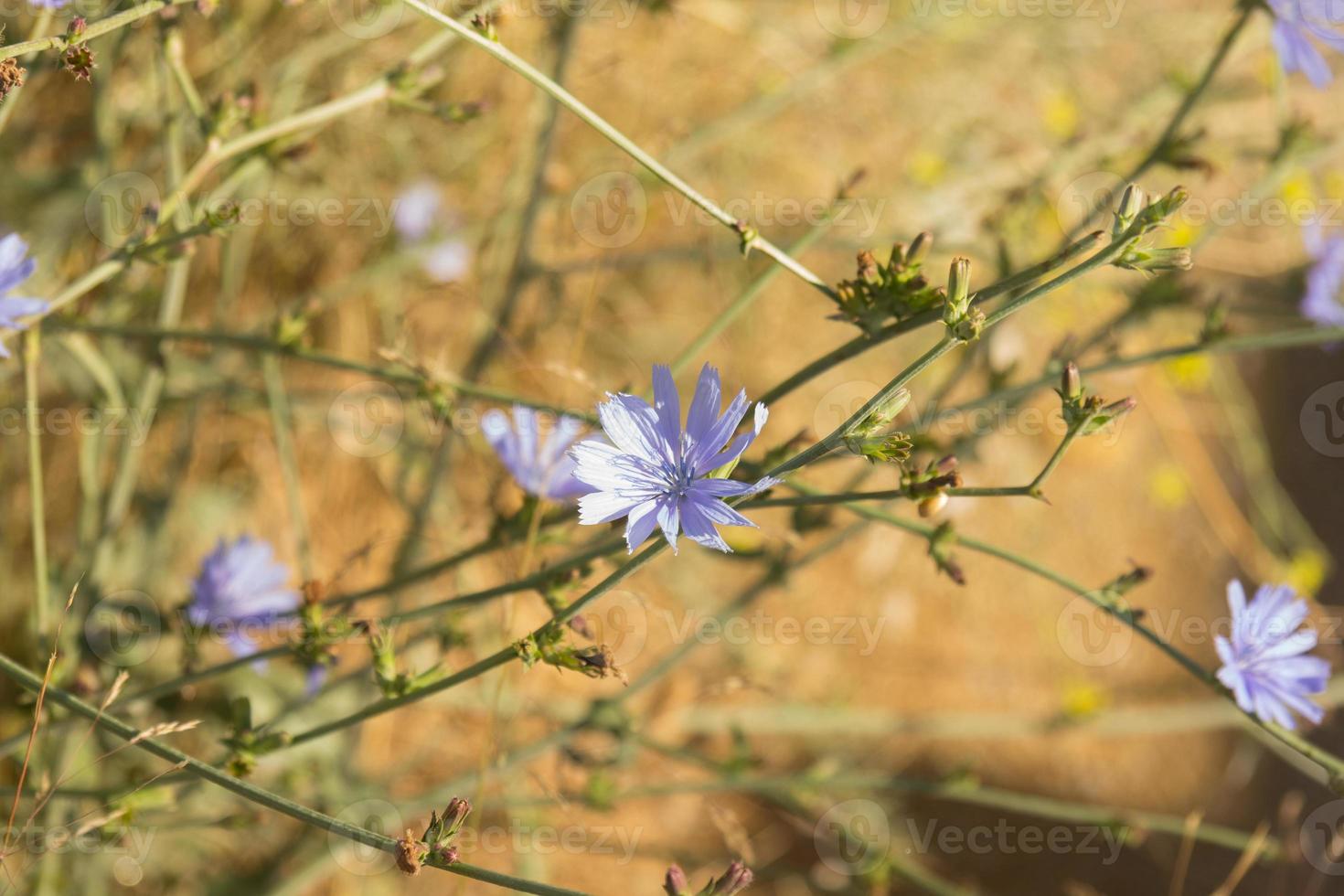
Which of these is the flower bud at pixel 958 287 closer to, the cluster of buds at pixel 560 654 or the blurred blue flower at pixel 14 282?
the cluster of buds at pixel 560 654

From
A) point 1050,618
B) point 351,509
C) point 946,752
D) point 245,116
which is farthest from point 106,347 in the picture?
point 1050,618

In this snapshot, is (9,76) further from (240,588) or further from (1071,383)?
(1071,383)

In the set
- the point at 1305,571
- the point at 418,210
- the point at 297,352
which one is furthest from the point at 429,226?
the point at 1305,571

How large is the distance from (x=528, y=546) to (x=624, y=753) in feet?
3.26

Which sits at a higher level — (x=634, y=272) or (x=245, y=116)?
(x=245, y=116)

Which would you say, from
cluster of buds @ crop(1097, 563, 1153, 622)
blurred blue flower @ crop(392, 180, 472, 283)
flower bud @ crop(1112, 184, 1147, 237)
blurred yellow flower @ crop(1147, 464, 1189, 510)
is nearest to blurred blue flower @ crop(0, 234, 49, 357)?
flower bud @ crop(1112, 184, 1147, 237)

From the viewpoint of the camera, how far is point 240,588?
2.40 m

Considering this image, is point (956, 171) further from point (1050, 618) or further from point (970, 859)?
point (970, 859)

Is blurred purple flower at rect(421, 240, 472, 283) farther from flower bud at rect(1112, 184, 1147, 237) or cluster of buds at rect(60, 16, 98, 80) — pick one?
flower bud at rect(1112, 184, 1147, 237)

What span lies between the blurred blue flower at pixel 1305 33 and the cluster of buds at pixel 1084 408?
1063 mm

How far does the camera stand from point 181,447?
279 centimetres

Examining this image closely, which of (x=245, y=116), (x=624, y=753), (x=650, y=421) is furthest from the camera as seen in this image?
(x=624, y=753)

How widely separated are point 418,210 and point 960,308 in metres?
3.29

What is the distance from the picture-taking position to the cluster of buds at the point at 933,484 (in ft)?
4.80
